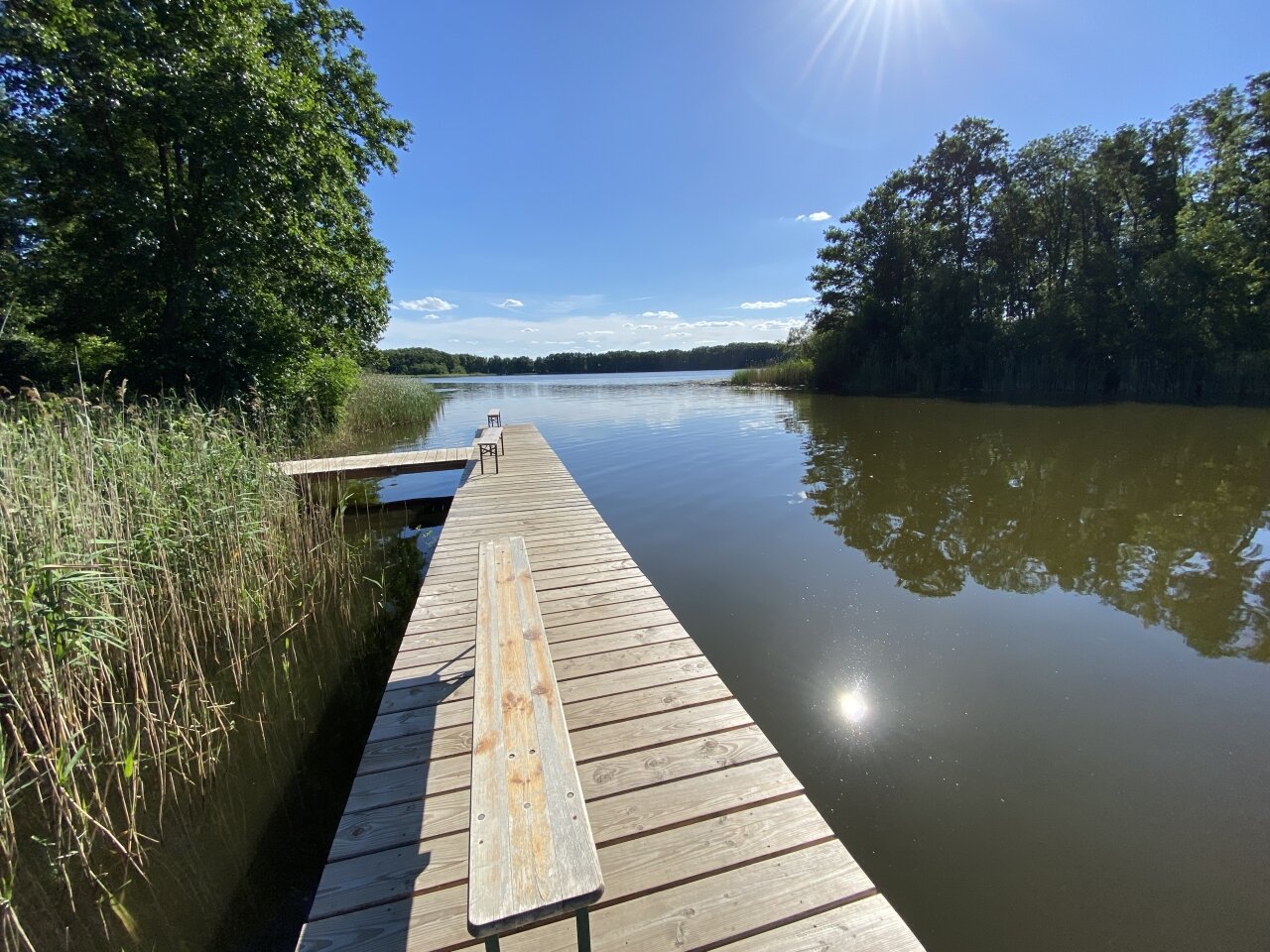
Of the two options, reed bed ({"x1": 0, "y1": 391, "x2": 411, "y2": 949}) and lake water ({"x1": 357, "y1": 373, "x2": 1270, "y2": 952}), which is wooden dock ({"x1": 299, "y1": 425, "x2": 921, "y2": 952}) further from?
reed bed ({"x1": 0, "y1": 391, "x2": 411, "y2": 949})

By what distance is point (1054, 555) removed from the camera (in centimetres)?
471

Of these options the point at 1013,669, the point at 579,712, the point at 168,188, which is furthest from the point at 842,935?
the point at 168,188

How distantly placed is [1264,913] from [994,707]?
1.08 meters

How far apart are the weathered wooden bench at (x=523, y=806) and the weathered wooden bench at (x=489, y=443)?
5568 millimetres

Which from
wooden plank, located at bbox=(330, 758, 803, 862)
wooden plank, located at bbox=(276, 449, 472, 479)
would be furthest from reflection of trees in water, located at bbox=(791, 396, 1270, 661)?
wooden plank, located at bbox=(276, 449, 472, 479)

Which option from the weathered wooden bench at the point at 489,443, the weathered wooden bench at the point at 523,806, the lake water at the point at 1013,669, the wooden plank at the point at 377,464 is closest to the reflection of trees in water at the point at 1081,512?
the lake water at the point at 1013,669

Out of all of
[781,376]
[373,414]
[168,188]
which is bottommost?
[373,414]

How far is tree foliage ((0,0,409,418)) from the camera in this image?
6512mm

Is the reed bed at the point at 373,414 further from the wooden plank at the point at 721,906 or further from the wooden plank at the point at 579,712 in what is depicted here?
the wooden plank at the point at 721,906

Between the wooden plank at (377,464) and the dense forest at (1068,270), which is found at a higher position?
the dense forest at (1068,270)

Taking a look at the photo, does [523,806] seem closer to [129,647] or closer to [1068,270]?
[129,647]

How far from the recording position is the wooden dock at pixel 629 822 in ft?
4.32

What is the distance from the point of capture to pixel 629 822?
163 cm

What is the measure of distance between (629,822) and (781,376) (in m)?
28.8
